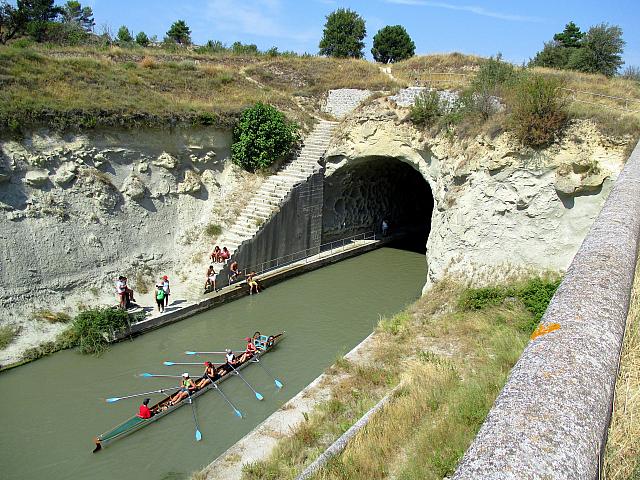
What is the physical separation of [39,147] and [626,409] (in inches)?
646

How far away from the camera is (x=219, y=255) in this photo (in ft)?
56.8

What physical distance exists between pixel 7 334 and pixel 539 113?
1583 centimetres

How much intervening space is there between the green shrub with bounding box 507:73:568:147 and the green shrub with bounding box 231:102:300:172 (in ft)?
31.4

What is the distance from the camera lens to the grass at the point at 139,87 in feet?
52.5

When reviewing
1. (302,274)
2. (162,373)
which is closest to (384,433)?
(162,373)

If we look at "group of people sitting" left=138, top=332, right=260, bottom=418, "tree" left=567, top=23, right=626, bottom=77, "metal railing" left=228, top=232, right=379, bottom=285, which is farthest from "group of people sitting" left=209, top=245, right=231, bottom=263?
"tree" left=567, top=23, right=626, bottom=77

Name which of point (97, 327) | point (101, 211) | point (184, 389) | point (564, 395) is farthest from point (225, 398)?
point (564, 395)

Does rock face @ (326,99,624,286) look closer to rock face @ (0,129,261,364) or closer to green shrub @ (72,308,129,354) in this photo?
rock face @ (0,129,261,364)

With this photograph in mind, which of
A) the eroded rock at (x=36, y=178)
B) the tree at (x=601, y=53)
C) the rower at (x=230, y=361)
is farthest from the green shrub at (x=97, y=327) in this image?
the tree at (x=601, y=53)

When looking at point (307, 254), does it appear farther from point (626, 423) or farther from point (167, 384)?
point (626, 423)

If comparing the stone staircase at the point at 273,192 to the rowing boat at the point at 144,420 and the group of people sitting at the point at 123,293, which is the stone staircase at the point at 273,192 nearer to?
the group of people sitting at the point at 123,293

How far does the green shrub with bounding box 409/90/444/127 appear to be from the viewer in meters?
18.0

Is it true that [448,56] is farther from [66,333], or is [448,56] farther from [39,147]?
[66,333]

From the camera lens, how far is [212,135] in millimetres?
19594
